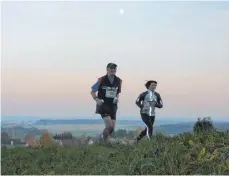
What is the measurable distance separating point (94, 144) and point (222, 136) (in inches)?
109

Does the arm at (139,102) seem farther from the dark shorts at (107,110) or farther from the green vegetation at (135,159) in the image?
the green vegetation at (135,159)

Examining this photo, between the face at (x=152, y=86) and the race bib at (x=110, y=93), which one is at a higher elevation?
the face at (x=152, y=86)

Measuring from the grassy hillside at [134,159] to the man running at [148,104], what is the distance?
4.13ft

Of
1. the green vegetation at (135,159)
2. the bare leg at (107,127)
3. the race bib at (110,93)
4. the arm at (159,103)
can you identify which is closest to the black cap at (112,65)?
the race bib at (110,93)

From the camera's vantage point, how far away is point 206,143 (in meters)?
8.23

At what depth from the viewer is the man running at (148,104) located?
11.1 meters

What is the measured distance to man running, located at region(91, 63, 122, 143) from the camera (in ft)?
35.4

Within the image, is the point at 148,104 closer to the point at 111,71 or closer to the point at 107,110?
the point at 107,110

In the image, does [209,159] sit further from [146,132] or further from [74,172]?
[146,132]

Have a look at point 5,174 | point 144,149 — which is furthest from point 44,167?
point 144,149

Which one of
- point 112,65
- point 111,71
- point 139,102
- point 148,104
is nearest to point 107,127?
point 139,102

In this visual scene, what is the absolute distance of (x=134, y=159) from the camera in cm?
748

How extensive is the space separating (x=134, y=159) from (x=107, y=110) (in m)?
3.56

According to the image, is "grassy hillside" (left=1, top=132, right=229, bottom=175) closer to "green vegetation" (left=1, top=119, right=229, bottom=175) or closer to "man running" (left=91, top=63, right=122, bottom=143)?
"green vegetation" (left=1, top=119, right=229, bottom=175)
